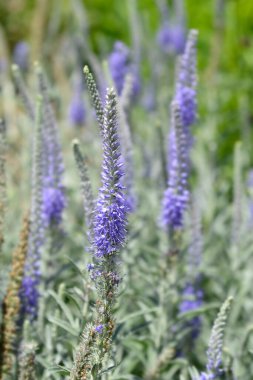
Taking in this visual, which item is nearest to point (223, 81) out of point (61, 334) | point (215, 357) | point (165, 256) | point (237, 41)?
point (237, 41)

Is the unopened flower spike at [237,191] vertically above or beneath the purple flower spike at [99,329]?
above

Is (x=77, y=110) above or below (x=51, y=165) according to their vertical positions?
above

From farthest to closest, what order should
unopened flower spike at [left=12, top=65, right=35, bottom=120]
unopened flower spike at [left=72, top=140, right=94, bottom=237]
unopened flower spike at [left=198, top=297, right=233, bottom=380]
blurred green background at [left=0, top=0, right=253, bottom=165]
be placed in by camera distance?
blurred green background at [left=0, top=0, right=253, bottom=165] < unopened flower spike at [left=12, top=65, right=35, bottom=120] < unopened flower spike at [left=72, top=140, right=94, bottom=237] < unopened flower spike at [left=198, top=297, right=233, bottom=380]

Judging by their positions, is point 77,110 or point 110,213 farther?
point 77,110

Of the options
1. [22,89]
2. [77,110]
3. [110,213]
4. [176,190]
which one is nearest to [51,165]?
[22,89]

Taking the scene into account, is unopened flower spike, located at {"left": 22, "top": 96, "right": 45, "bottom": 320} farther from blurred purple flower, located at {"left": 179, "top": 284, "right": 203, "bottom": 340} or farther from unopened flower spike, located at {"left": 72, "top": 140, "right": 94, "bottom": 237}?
blurred purple flower, located at {"left": 179, "top": 284, "right": 203, "bottom": 340}

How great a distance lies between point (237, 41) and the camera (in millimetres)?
7395

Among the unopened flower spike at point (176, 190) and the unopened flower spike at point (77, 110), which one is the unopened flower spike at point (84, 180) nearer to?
the unopened flower spike at point (176, 190)

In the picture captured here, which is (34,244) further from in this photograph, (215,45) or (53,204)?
(215,45)

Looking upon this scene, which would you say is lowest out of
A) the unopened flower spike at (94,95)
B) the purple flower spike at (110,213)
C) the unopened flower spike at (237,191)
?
the purple flower spike at (110,213)

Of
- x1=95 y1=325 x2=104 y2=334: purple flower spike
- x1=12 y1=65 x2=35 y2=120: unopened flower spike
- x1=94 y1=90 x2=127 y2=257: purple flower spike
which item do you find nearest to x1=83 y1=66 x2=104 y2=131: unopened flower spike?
x1=94 y1=90 x2=127 y2=257: purple flower spike

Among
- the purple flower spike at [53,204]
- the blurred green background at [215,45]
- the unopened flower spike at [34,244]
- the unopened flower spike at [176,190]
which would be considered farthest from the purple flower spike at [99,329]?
the blurred green background at [215,45]

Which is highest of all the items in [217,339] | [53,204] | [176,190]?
[53,204]

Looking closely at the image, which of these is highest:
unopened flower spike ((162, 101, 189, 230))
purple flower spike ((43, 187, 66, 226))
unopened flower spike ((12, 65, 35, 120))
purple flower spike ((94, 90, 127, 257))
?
unopened flower spike ((12, 65, 35, 120))
